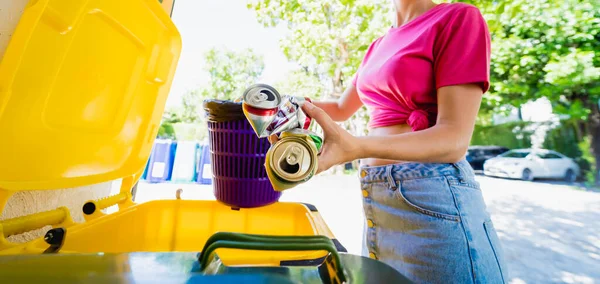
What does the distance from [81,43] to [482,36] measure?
87 centimetres

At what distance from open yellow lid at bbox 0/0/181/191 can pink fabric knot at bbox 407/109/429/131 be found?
73 centimetres

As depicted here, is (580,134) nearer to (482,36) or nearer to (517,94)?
(517,94)

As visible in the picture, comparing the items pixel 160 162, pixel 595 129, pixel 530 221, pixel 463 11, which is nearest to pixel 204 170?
pixel 160 162

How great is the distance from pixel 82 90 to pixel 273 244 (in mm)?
626

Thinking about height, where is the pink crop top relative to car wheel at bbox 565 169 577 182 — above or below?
above

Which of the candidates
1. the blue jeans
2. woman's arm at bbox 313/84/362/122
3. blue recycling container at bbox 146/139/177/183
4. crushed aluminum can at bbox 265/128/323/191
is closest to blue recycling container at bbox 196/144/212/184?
blue recycling container at bbox 146/139/177/183

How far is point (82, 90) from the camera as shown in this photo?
0.71 m

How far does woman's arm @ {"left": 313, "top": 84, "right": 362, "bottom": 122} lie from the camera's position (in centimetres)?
116

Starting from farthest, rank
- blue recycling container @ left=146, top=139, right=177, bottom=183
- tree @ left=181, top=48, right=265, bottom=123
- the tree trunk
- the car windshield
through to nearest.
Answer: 1. tree @ left=181, top=48, right=265, bottom=123
2. the car windshield
3. the tree trunk
4. blue recycling container @ left=146, top=139, right=177, bottom=183

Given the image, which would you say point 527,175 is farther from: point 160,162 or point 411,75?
point 411,75

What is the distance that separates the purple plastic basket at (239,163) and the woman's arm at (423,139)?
35cm

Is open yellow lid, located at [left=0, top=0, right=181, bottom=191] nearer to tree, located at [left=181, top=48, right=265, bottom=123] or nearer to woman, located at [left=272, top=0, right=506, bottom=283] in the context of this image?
woman, located at [left=272, top=0, right=506, bottom=283]

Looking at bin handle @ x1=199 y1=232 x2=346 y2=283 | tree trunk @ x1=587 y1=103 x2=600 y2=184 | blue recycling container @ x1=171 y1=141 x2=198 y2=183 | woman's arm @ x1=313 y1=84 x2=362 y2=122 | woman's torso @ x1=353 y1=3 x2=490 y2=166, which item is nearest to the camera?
bin handle @ x1=199 y1=232 x2=346 y2=283

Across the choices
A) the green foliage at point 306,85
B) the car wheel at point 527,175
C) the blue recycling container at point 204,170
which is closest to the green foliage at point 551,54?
the car wheel at point 527,175
